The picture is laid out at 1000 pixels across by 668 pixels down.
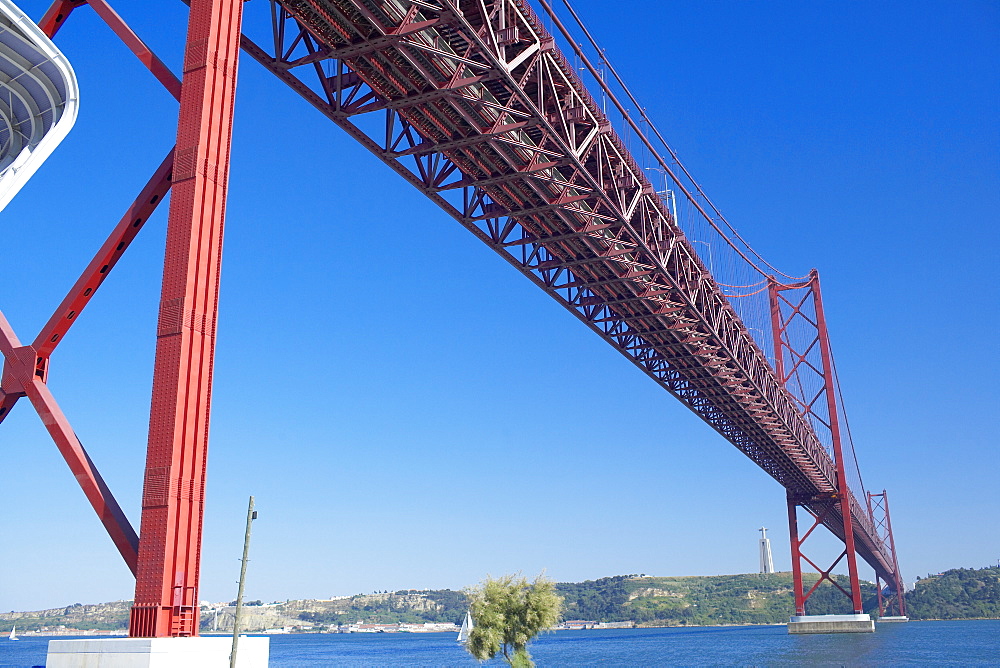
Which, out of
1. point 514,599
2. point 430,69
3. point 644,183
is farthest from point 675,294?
point 430,69

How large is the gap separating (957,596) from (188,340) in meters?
185

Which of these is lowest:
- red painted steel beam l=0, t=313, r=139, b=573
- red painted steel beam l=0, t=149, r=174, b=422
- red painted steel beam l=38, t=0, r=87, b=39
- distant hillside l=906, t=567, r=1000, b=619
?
distant hillside l=906, t=567, r=1000, b=619

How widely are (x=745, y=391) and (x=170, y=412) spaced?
37272 mm

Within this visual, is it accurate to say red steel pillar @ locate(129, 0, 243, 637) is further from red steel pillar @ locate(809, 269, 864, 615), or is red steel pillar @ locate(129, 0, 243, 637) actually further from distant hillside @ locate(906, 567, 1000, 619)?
distant hillside @ locate(906, 567, 1000, 619)

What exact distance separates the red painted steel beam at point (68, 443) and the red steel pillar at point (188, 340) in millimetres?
735

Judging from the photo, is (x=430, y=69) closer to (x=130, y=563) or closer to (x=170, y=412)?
(x=170, y=412)

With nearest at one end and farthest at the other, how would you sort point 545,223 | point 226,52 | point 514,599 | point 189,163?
point 189,163, point 226,52, point 514,599, point 545,223

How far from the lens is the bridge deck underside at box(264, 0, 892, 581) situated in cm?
1745

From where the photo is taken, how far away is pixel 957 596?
16700 centimetres

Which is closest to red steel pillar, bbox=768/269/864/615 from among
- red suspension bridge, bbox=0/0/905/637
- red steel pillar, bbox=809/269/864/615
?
red steel pillar, bbox=809/269/864/615

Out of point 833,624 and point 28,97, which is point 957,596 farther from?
point 28,97

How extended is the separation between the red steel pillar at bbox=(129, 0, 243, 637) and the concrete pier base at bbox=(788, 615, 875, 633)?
60.9 m

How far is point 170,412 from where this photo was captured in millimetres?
10406

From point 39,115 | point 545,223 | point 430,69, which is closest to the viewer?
point 39,115
